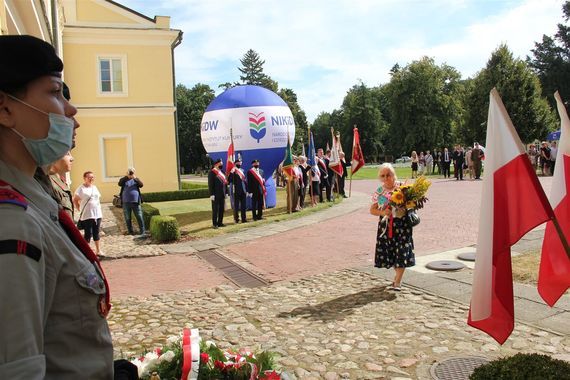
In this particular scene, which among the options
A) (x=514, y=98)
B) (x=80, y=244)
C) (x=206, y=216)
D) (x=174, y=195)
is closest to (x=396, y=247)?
(x=80, y=244)

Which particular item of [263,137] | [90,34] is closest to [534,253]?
[263,137]

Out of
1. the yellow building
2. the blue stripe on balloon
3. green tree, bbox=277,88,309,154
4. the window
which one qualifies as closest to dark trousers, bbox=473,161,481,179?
the blue stripe on balloon

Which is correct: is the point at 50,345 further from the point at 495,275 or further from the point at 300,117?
the point at 300,117

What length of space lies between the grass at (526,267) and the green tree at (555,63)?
5332cm

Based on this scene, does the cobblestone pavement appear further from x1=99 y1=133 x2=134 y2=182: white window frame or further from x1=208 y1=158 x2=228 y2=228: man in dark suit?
x1=99 y1=133 x2=134 y2=182: white window frame

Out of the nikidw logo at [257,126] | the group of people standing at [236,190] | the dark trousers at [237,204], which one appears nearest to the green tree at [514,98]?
the nikidw logo at [257,126]

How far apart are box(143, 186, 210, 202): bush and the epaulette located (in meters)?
24.0

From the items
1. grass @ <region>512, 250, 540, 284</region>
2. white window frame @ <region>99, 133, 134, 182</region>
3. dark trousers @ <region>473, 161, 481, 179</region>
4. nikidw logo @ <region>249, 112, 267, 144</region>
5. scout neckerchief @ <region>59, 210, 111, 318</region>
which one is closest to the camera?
scout neckerchief @ <region>59, 210, 111, 318</region>

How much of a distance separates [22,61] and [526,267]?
27.1 feet

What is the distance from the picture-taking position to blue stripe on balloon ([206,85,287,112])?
17959 mm

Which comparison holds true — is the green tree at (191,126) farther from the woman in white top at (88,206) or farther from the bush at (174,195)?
the woman in white top at (88,206)

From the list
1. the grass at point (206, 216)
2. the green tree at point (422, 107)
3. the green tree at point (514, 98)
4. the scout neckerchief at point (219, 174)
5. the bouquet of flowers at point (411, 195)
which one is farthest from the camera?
the green tree at point (422, 107)

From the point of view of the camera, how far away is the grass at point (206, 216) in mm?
14367

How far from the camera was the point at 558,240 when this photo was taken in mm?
3510
